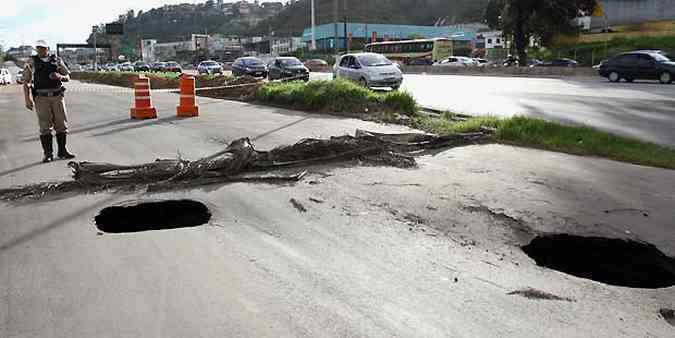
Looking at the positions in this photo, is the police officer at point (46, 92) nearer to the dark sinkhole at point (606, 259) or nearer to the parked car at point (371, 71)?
the dark sinkhole at point (606, 259)

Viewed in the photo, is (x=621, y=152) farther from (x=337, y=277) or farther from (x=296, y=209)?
(x=337, y=277)

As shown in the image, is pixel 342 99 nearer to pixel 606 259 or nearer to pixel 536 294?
pixel 606 259

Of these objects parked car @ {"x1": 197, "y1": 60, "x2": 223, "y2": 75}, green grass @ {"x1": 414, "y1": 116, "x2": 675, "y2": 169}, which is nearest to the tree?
parked car @ {"x1": 197, "y1": 60, "x2": 223, "y2": 75}

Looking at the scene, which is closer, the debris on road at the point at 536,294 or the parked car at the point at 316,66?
the debris on road at the point at 536,294

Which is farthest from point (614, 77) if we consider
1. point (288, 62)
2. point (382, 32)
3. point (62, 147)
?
point (382, 32)

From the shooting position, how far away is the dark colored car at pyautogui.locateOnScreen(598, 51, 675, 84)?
92.5 ft

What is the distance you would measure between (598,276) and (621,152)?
500cm

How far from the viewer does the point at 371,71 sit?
23.3 meters

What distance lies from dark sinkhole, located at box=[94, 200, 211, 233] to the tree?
46180 millimetres

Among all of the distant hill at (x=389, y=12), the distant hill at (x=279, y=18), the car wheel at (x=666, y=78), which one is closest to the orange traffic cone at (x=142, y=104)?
the car wheel at (x=666, y=78)

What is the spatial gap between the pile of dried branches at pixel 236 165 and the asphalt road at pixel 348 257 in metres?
0.32

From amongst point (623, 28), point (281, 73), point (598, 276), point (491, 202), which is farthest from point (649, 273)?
point (623, 28)

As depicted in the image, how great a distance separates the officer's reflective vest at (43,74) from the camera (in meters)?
8.92

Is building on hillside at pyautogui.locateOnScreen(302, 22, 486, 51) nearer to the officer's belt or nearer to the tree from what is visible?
the tree
